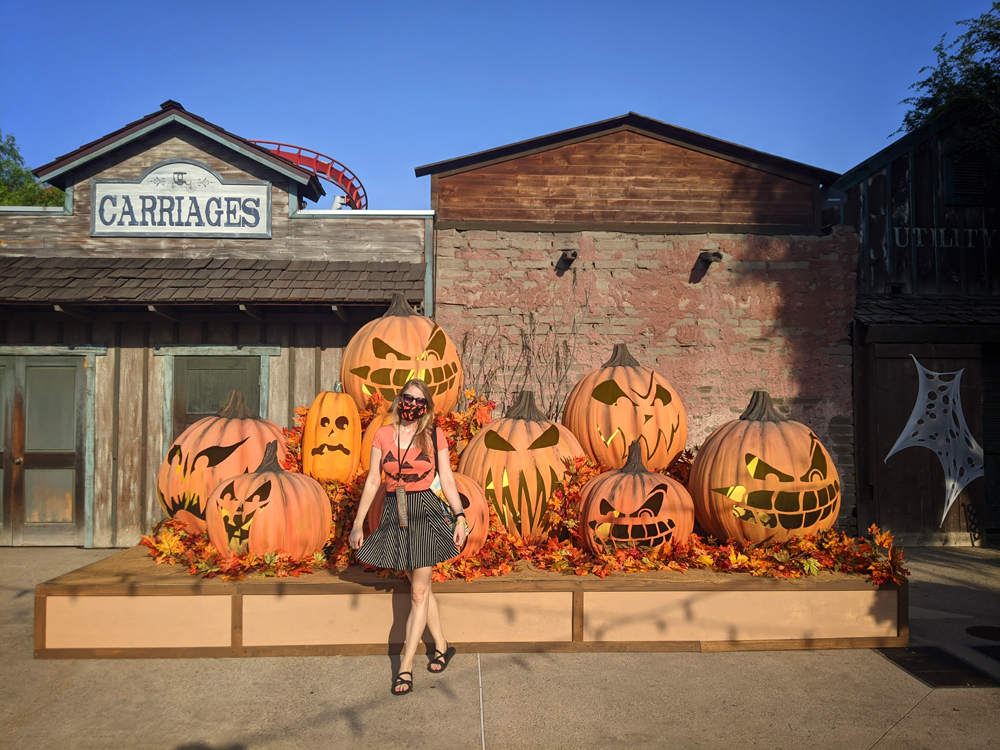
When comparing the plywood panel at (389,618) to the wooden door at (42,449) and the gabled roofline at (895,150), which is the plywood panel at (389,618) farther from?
the gabled roofline at (895,150)

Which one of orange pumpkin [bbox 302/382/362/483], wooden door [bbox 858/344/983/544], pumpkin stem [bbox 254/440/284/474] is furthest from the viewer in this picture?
wooden door [bbox 858/344/983/544]

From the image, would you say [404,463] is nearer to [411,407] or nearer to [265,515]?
[411,407]

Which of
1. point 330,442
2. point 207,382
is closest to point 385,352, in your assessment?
point 330,442

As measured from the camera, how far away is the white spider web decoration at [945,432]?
318 inches

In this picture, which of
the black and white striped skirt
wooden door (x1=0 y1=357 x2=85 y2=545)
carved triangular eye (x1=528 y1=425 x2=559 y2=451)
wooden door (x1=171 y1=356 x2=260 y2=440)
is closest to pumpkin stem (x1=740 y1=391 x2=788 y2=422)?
carved triangular eye (x1=528 y1=425 x2=559 y2=451)

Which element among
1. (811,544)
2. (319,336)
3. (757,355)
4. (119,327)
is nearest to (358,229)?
(319,336)

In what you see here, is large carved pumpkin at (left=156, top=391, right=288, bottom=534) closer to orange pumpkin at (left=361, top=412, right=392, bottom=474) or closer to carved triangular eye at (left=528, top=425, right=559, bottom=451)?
orange pumpkin at (left=361, top=412, right=392, bottom=474)

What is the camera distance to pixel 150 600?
4.17m

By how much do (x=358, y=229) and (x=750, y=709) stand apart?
6471 millimetres

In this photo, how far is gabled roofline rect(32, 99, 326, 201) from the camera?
25.7 feet

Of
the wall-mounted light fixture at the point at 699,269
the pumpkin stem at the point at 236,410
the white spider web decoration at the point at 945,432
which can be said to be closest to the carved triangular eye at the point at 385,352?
the pumpkin stem at the point at 236,410

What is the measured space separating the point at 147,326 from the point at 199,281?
113cm

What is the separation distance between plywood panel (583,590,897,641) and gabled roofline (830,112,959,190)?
676cm

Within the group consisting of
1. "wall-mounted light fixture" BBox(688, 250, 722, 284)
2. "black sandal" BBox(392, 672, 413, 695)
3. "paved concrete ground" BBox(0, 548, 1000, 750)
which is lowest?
"paved concrete ground" BBox(0, 548, 1000, 750)
